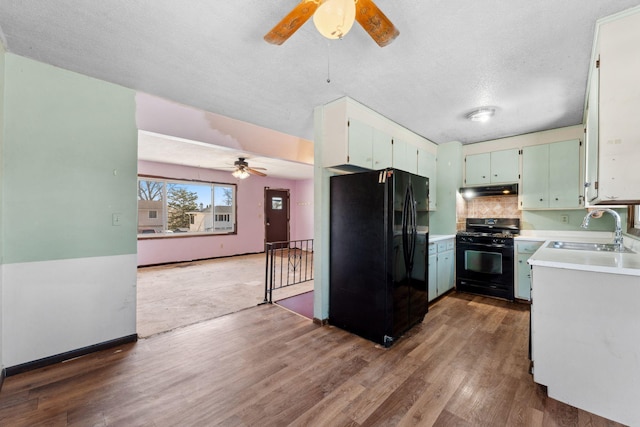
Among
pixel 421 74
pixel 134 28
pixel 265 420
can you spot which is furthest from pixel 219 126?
pixel 265 420

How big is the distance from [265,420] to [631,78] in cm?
296

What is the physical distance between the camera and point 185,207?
22.3 feet

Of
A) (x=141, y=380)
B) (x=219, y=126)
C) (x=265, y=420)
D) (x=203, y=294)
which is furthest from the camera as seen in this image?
(x=203, y=294)

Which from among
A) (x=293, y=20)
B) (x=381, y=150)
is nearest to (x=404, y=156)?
(x=381, y=150)

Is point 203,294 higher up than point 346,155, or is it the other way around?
point 346,155

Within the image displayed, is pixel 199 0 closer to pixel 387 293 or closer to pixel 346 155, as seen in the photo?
pixel 346 155

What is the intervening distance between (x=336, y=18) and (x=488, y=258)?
13.0 feet

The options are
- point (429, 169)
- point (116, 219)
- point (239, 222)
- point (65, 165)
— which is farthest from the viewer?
point (239, 222)

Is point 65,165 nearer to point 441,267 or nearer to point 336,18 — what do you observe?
point 336,18

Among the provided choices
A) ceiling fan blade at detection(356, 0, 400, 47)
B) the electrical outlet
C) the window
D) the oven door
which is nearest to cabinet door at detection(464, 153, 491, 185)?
the oven door

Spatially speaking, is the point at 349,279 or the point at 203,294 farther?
the point at 203,294

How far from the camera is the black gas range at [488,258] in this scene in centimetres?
373

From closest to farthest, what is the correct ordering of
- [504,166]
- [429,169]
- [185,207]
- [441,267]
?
[441,267], [504,166], [429,169], [185,207]

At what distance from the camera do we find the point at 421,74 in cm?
226
